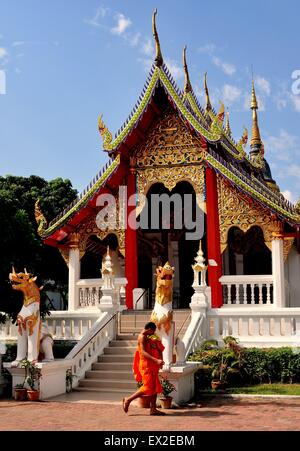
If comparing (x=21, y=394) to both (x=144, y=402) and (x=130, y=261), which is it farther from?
(x=130, y=261)

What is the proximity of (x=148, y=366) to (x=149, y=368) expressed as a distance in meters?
0.03

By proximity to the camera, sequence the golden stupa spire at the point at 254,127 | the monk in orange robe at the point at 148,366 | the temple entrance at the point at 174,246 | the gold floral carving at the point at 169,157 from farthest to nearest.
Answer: the golden stupa spire at the point at 254,127
the temple entrance at the point at 174,246
the gold floral carving at the point at 169,157
the monk in orange robe at the point at 148,366

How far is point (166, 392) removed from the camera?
8977mm

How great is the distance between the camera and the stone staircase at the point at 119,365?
10.7m

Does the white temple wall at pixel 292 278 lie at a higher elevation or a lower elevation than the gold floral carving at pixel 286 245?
Answer: lower

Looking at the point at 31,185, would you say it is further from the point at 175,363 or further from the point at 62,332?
the point at 175,363

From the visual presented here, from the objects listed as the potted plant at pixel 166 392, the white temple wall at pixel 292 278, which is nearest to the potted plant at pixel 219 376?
the potted plant at pixel 166 392

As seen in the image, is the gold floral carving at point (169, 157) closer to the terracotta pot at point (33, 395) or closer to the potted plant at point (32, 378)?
the potted plant at point (32, 378)

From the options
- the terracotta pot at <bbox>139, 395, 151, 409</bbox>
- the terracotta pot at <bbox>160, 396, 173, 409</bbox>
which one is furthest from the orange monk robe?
the terracotta pot at <bbox>160, 396, 173, 409</bbox>

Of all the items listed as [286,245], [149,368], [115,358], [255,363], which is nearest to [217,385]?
[255,363]

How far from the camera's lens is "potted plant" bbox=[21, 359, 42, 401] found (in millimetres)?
9898

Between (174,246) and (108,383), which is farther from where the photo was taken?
(174,246)

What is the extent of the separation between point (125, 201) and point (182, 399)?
22.3 feet

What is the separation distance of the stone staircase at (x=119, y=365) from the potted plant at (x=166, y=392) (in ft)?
4.48
